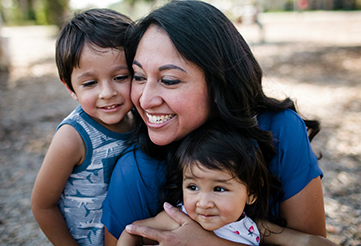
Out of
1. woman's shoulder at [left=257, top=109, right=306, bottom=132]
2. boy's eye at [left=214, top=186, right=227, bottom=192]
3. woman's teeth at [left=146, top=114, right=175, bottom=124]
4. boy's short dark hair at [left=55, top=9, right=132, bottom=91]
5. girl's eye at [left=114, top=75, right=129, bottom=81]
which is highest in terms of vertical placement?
boy's short dark hair at [left=55, top=9, right=132, bottom=91]

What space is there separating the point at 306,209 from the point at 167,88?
3.64 feet

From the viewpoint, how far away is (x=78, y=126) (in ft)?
6.70

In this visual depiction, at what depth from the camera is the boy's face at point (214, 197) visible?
5.27 ft

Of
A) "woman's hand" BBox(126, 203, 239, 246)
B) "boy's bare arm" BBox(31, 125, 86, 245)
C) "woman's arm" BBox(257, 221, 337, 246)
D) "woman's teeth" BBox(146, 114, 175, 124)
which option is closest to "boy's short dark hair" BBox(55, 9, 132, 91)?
"boy's bare arm" BBox(31, 125, 86, 245)

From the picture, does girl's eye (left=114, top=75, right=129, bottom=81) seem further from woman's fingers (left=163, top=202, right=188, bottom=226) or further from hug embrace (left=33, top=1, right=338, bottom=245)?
woman's fingers (left=163, top=202, right=188, bottom=226)

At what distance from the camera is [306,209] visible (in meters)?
1.82

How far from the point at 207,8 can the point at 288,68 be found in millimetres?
8987

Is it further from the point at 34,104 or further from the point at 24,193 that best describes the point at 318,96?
the point at 34,104

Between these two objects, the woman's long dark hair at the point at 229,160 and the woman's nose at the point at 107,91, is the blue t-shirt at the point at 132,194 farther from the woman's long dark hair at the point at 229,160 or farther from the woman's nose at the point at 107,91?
the woman's nose at the point at 107,91

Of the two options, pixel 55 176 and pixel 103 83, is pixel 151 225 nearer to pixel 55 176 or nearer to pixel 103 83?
pixel 55 176

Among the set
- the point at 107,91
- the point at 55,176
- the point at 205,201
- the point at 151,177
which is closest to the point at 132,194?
the point at 151,177

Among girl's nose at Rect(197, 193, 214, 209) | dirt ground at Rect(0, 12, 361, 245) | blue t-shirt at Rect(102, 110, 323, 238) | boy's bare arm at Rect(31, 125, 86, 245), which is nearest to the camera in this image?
girl's nose at Rect(197, 193, 214, 209)

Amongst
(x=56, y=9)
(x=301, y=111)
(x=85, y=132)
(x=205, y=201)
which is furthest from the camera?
(x=56, y=9)

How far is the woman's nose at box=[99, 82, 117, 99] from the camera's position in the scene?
1970 millimetres
